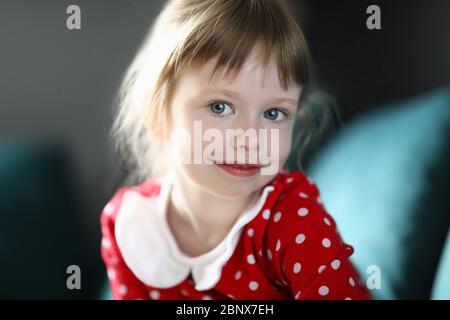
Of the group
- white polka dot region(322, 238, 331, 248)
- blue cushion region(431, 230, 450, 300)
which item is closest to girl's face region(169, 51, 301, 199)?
white polka dot region(322, 238, 331, 248)

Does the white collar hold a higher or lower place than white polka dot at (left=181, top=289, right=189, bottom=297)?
higher

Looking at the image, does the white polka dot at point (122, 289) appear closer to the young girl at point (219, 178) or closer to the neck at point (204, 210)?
the young girl at point (219, 178)

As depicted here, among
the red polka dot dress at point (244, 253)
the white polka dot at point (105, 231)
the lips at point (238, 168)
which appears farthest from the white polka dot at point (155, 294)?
the lips at point (238, 168)

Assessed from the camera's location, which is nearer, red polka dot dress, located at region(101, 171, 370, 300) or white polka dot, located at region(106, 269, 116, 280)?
red polka dot dress, located at region(101, 171, 370, 300)

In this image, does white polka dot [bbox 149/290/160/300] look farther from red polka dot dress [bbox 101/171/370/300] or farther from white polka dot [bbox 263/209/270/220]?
white polka dot [bbox 263/209/270/220]

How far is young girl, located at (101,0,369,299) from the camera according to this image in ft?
2.43

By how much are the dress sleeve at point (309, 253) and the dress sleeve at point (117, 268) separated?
190mm

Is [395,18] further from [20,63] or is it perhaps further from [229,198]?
[20,63]

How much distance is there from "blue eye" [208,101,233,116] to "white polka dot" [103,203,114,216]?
22 cm

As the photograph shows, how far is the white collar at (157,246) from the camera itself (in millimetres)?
822

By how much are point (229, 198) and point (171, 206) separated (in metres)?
0.10

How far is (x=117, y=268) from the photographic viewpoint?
34.1 inches

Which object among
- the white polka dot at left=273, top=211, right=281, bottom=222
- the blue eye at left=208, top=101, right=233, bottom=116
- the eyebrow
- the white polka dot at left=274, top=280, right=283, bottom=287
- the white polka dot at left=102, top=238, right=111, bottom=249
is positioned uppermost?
the eyebrow
